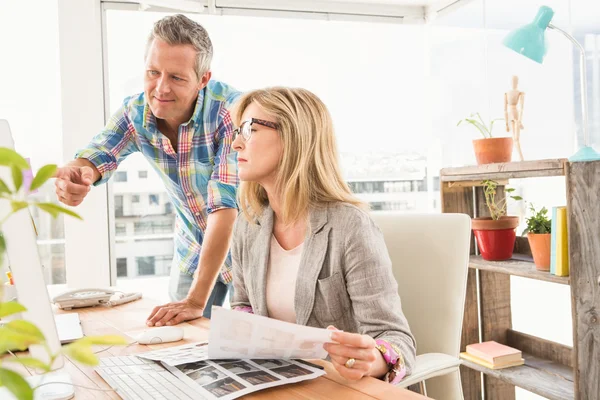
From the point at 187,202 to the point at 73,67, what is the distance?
2307 mm

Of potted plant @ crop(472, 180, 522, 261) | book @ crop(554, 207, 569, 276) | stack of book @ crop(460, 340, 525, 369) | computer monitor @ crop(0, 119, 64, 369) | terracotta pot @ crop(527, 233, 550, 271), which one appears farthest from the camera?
potted plant @ crop(472, 180, 522, 261)

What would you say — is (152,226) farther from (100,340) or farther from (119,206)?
(100,340)

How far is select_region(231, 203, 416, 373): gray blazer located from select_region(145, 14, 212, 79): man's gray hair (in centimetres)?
66

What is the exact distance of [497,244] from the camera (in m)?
2.64

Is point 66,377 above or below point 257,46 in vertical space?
below

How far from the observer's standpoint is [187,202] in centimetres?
201

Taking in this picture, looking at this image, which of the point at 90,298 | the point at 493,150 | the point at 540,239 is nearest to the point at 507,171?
the point at 493,150

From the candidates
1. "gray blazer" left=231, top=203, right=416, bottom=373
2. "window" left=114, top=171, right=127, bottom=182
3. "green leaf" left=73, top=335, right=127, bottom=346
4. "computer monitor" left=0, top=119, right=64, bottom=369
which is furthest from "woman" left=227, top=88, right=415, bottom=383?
"window" left=114, top=171, right=127, bottom=182

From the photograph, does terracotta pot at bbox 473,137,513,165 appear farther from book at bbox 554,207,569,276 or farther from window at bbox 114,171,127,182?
window at bbox 114,171,127,182

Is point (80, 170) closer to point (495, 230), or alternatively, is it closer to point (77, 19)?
point (495, 230)

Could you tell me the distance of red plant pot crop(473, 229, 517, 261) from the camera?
2.64m

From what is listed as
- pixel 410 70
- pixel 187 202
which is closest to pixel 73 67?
pixel 187 202

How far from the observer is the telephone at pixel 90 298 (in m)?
1.79

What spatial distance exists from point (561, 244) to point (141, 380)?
183 cm
